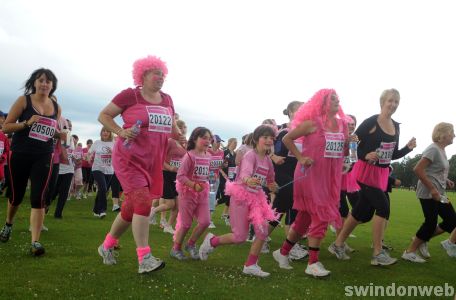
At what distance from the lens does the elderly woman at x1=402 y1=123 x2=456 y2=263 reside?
6.57 metres

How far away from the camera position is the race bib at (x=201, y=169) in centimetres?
632

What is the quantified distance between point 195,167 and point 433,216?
3.63 meters

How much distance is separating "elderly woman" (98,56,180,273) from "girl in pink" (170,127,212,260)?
106 cm

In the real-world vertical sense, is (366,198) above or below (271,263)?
above

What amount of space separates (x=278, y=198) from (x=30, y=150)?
3.57m

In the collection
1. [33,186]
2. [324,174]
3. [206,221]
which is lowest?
[206,221]

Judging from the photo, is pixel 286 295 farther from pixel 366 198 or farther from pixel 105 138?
pixel 105 138

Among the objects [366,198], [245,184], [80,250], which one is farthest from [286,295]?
[80,250]

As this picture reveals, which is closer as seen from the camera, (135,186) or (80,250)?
(135,186)

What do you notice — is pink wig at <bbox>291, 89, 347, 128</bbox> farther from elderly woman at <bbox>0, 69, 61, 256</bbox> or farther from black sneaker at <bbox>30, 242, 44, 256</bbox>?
black sneaker at <bbox>30, 242, 44, 256</bbox>

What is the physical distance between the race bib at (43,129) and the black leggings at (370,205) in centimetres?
424

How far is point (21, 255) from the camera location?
5.24m

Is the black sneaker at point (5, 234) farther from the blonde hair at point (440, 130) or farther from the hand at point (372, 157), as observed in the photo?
the blonde hair at point (440, 130)

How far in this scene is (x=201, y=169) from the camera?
6383mm
